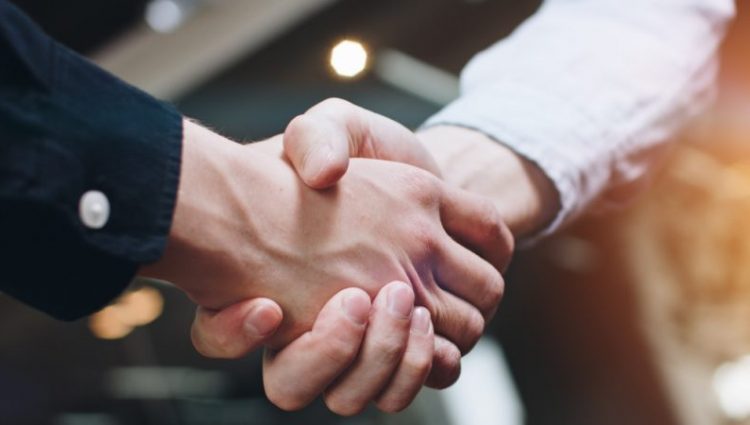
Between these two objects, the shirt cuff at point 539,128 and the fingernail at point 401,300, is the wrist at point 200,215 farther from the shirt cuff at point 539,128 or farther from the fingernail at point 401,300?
the shirt cuff at point 539,128

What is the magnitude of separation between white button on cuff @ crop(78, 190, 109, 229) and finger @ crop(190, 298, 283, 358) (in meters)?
0.13

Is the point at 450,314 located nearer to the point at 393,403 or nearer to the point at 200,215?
the point at 393,403

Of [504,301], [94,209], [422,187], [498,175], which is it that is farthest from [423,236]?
[504,301]

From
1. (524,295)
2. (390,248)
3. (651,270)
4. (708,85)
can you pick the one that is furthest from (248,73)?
(390,248)

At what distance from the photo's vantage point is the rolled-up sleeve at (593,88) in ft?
2.50

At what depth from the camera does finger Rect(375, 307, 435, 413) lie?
0.60 meters

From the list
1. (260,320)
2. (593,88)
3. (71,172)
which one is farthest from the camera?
(593,88)

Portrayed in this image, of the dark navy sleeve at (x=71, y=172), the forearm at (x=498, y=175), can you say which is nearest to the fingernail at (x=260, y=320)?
the dark navy sleeve at (x=71, y=172)

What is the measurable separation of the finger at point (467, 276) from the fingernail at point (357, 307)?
88 mm

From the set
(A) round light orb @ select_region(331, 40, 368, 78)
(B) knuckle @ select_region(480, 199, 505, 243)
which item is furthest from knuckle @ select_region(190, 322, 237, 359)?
(A) round light orb @ select_region(331, 40, 368, 78)

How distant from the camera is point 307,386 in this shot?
590 mm

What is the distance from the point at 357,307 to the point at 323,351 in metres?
0.04

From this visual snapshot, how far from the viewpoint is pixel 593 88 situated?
2.62 ft

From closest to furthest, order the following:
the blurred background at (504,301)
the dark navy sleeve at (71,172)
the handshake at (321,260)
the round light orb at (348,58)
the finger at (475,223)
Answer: the dark navy sleeve at (71,172), the handshake at (321,260), the finger at (475,223), the blurred background at (504,301), the round light orb at (348,58)
